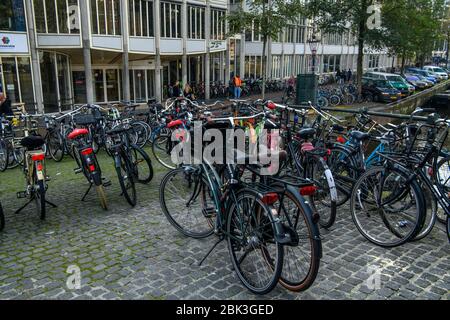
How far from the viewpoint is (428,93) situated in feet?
94.1

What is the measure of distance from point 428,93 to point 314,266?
29.3m

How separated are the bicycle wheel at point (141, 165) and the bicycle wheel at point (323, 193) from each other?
290 centimetres

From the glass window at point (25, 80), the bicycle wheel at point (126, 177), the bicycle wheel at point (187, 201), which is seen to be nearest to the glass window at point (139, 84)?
the glass window at point (25, 80)

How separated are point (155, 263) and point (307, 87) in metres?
15.5

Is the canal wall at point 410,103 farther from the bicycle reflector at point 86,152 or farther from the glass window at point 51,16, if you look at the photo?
the glass window at point 51,16

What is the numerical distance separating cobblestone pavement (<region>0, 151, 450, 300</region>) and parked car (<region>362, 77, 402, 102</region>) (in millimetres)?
22926

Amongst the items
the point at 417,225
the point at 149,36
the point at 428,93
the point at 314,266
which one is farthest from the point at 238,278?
the point at 428,93

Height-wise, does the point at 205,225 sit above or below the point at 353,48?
below

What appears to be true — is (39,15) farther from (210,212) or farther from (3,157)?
(210,212)

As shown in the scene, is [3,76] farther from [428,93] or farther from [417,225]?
[428,93]

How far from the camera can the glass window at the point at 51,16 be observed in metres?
19.7

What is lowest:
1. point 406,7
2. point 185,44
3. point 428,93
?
point 428,93

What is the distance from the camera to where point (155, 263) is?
13.5 ft

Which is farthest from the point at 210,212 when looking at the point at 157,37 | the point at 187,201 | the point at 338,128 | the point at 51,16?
the point at 157,37
